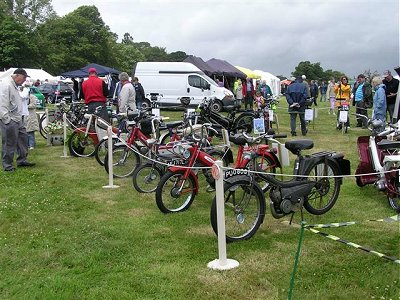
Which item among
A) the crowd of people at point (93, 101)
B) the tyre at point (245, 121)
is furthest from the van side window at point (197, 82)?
the tyre at point (245, 121)

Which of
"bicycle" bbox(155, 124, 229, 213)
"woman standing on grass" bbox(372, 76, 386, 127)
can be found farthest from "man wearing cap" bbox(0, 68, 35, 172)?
"woman standing on grass" bbox(372, 76, 386, 127)

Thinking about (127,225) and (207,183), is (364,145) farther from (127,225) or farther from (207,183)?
(127,225)

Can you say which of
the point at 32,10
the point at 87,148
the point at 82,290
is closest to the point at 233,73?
the point at 87,148

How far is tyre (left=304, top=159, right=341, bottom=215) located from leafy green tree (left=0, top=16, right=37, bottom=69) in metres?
59.1

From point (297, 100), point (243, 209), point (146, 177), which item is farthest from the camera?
point (297, 100)

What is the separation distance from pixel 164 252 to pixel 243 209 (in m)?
0.95

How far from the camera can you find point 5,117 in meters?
7.92

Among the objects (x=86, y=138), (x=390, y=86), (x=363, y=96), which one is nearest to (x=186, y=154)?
(x=86, y=138)

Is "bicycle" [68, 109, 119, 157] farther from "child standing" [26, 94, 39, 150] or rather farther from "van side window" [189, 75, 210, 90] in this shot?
"van side window" [189, 75, 210, 90]

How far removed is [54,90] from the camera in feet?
105

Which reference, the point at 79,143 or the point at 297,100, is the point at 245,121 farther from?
the point at 79,143

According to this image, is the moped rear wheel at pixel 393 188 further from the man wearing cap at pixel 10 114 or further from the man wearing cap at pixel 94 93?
the man wearing cap at pixel 94 93

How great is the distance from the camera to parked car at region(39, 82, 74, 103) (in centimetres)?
3020

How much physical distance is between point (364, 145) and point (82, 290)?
440 centimetres
